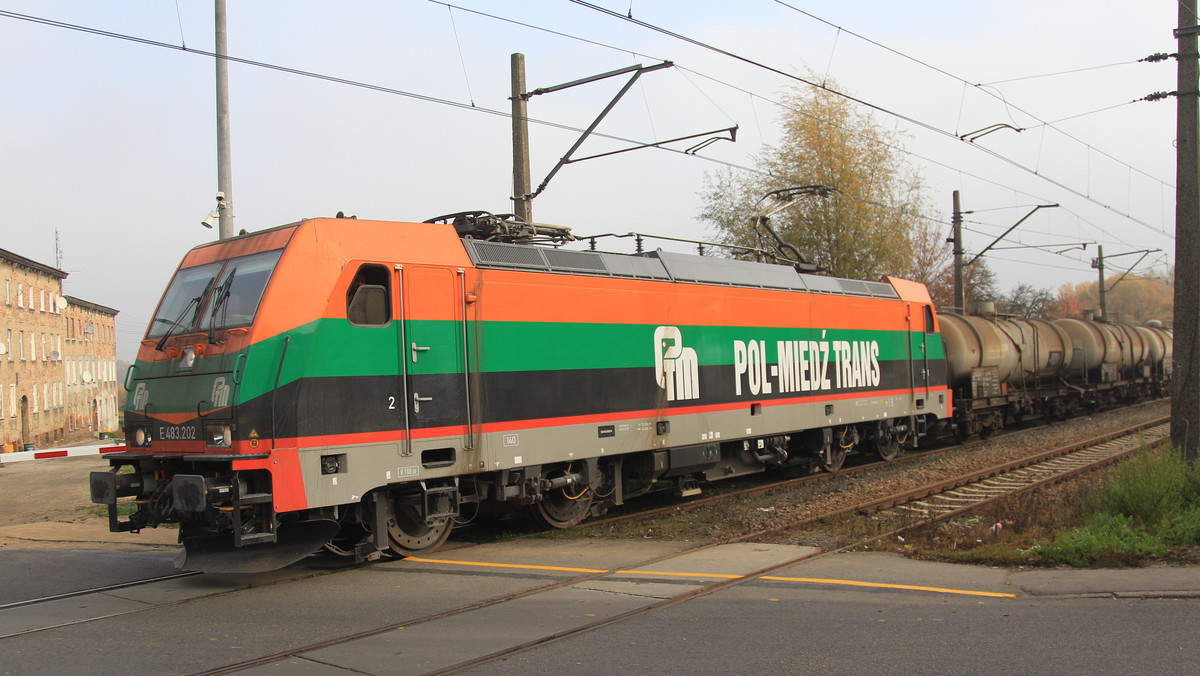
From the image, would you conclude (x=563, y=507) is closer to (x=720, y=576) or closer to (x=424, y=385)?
(x=424, y=385)

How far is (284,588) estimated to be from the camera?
8133 mm

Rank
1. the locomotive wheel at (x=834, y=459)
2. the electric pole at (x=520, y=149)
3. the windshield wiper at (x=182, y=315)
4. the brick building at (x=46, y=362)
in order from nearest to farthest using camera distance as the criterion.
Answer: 1. the windshield wiper at (x=182, y=315)
2. the electric pole at (x=520, y=149)
3. the locomotive wheel at (x=834, y=459)
4. the brick building at (x=46, y=362)

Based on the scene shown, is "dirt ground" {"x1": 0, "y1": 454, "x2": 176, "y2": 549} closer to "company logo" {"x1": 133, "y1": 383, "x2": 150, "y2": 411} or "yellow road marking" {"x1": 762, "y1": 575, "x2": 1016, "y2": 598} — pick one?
"company logo" {"x1": 133, "y1": 383, "x2": 150, "y2": 411}

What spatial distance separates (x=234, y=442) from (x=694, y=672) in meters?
4.65

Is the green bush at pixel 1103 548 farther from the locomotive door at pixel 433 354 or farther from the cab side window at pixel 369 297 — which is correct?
the cab side window at pixel 369 297

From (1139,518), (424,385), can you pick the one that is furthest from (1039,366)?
(424,385)

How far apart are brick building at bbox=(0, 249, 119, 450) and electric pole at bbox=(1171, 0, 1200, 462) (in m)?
33.4

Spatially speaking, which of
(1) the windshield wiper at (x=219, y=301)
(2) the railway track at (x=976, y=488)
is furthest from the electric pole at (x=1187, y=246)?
(1) the windshield wiper at (x=219, y=301)

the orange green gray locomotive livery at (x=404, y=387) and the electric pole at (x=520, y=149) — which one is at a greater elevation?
the electric pole at (x=520, y=149)

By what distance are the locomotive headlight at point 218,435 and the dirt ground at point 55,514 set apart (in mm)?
4106

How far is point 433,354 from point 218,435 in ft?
7.18

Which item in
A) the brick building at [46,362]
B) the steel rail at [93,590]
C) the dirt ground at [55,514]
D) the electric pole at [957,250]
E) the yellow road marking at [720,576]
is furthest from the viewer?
the brick building at [46,362]

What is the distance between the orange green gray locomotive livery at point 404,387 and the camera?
7984 mm

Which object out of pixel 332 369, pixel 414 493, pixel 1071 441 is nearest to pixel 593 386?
pixel 414 493
